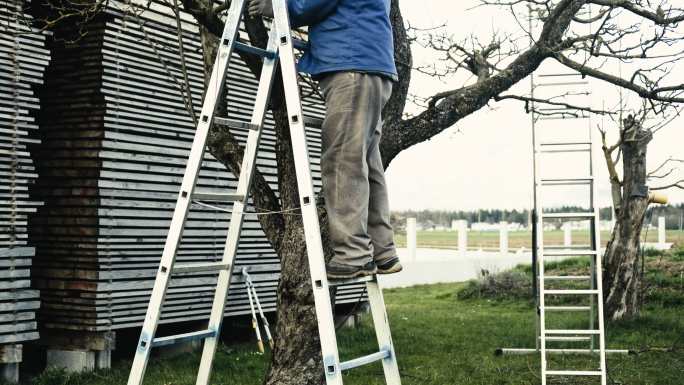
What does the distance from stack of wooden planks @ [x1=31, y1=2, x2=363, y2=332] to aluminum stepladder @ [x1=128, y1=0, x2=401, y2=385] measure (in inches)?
143

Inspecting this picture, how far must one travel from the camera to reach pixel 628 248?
1128cm

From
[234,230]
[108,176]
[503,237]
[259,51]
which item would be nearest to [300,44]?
[259,51]

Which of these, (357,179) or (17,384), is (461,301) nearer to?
(17,384)

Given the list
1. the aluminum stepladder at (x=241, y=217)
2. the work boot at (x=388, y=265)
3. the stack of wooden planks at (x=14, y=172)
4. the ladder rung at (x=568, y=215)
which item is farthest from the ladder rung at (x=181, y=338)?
the ladder rung at (x=568, y=215)

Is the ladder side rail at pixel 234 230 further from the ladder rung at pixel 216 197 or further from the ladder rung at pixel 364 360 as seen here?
the ladder rung at pixel 364 360

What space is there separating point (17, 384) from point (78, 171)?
2037mm

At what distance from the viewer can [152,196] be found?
27.3 ft

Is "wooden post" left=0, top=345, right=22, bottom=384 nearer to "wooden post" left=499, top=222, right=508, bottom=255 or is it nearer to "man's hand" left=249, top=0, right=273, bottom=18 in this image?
"man's hand" left=249, top=0, right=273, bottom=18

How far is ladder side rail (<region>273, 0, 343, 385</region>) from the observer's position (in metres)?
3.55

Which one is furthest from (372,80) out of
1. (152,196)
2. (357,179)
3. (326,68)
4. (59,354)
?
(59,354)

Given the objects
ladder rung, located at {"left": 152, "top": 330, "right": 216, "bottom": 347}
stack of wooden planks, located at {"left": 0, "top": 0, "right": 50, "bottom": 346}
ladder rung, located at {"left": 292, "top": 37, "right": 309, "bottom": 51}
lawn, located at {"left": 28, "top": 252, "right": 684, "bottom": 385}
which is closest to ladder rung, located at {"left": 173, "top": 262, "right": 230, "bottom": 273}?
ladder rung, located at {"left": 152, "top": 330, "right": 216, "bottom": 347}

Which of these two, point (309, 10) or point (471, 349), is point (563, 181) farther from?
point (309, 10)

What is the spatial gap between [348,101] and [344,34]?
34cm

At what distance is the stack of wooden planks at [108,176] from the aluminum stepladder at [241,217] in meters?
3.64
